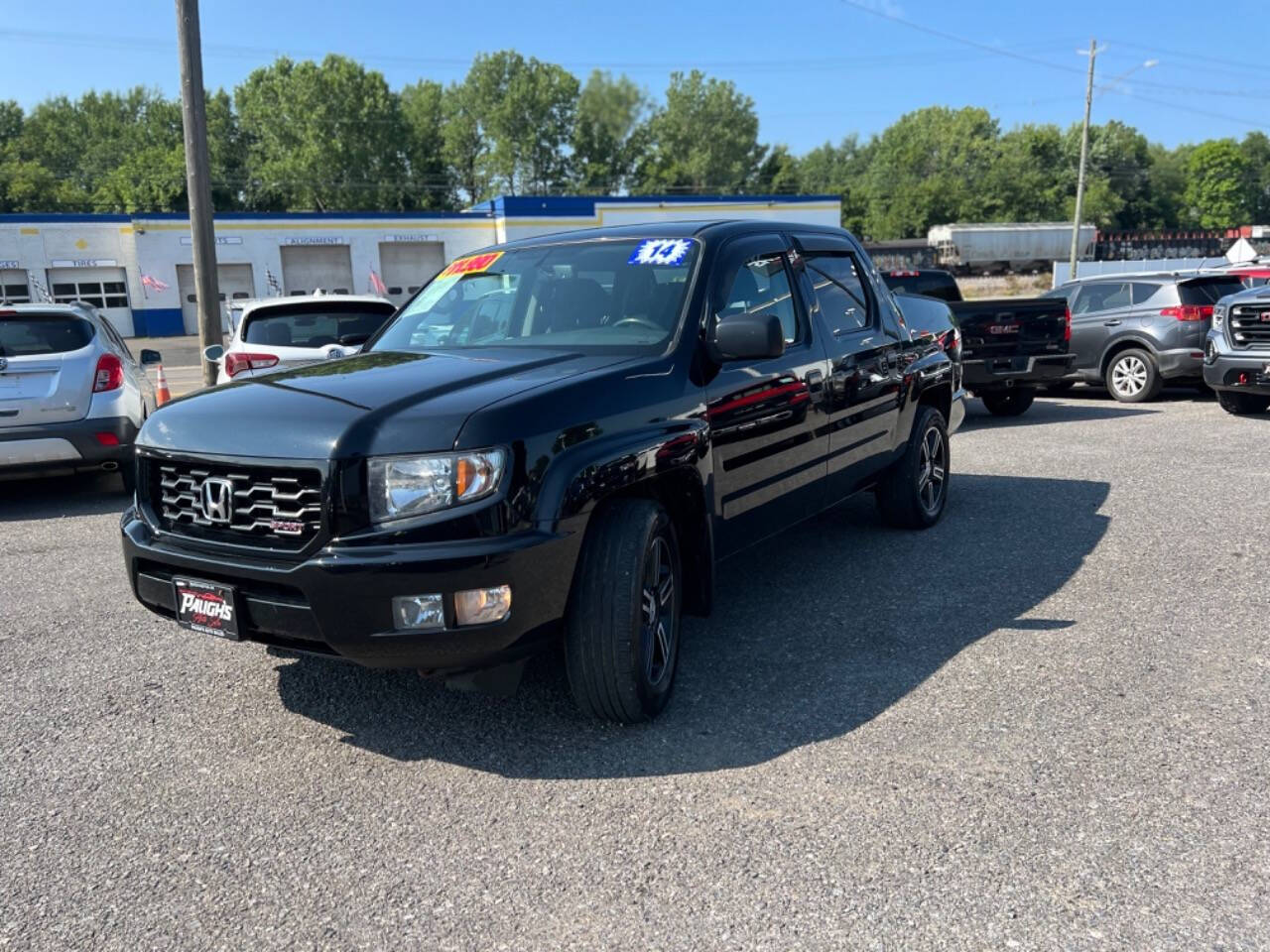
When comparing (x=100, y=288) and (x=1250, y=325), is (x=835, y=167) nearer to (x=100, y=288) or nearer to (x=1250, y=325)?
(x=100, y=288)

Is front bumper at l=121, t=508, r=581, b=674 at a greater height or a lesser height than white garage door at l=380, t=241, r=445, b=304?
lesser

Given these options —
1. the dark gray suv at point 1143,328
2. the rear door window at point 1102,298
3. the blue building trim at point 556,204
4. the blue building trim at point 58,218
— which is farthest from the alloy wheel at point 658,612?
the blue building trim at point 58,218

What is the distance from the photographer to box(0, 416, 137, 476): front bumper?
7.34 m

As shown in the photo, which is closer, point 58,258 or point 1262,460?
point 1262,460

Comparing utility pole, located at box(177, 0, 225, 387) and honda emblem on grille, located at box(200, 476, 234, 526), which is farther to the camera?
utility pole, located at box(177, 0, 225, 387)

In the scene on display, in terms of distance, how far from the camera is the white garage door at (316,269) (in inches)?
1843

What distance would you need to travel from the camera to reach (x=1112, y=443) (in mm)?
9711

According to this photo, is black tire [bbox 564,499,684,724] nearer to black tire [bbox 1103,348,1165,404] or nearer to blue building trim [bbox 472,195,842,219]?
black tire [bbox 1103,348,1165,404]

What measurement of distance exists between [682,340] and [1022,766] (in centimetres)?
195

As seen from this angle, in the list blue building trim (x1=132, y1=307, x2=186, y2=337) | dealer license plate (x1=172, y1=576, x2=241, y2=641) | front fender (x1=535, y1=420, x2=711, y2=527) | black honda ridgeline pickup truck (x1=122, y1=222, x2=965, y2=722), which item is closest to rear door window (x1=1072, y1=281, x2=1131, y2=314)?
black honda ridgeline pickup truck (x1=122, y1=222, x2=965, y2=722)

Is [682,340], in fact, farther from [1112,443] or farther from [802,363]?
[1112,443]

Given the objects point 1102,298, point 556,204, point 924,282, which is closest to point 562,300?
point 924,282

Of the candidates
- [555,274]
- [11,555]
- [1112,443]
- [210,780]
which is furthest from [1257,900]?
[1112,443]

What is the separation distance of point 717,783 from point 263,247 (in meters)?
47.2
